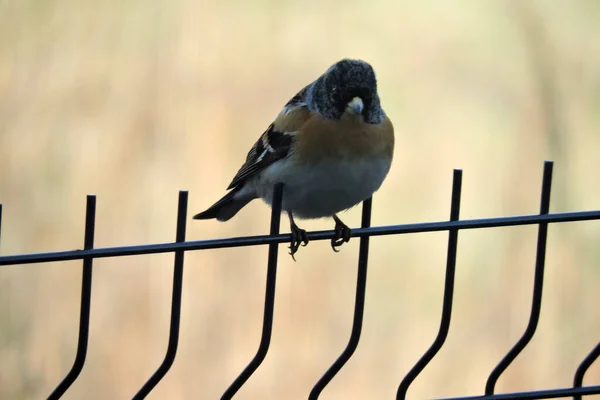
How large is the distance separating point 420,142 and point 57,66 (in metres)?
1.88

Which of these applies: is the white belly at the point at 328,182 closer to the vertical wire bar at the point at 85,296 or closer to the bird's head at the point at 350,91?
the bird's head at the point at 350,91

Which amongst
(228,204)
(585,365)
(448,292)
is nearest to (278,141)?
(228,204)

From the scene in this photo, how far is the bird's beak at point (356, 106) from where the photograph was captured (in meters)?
2.91

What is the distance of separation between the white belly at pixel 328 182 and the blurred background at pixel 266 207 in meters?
1.56

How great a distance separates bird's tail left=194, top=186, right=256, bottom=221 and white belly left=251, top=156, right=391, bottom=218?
0.83 feet

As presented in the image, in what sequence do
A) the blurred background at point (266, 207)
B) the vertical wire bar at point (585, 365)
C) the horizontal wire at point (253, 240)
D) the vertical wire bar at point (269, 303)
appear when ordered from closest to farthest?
the horizontal wire at point (253, 240) < the vertical wire bar at point (269, 303) < the vertical wire bar at point (585, 365) < the blurred background at point (266, 207)

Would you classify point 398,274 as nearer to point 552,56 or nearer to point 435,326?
point 435,326

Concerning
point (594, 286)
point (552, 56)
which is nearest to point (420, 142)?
A: point (552, 56)

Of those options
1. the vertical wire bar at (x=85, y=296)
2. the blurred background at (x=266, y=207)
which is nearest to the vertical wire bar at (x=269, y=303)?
the vertical wire bar at (x=85, y=296)

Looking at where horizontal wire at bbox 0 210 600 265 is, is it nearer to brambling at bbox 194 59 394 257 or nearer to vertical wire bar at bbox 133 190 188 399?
vertical wire bar at bbox 133 190 188 399

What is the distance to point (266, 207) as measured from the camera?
16.0 feet

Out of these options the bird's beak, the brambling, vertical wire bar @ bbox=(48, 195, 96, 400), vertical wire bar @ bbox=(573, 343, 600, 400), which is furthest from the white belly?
vertical wire bar @ bbox=(48, 195, 96, 400)

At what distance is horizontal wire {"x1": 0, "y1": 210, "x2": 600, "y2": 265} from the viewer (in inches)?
76.4

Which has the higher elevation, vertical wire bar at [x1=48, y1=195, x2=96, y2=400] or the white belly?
the white belly
